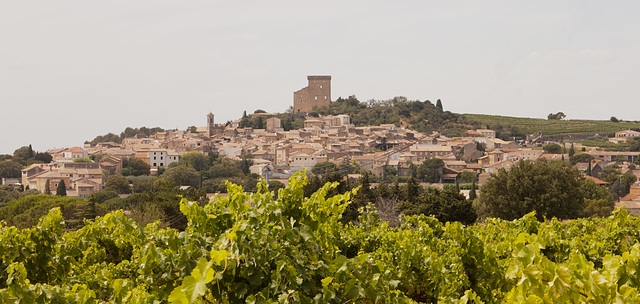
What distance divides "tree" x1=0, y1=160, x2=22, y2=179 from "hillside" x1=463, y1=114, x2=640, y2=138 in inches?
2577

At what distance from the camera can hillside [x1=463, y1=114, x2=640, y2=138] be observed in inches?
3209

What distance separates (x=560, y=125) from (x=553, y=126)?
6.04 ft

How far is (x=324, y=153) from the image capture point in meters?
60.5

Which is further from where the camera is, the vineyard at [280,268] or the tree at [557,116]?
the tree at [557,116]

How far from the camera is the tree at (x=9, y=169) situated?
52.7m

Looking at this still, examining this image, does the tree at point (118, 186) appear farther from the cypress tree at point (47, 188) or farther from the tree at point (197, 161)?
the tree at point (197, 161)

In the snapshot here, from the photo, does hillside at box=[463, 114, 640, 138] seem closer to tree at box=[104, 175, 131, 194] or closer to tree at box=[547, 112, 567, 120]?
tree at box=[547, 112, 567, 120]

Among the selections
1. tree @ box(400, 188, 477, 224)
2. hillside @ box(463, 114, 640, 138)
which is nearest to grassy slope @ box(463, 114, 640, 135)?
hillside @ box(463, 114, 640, 138)

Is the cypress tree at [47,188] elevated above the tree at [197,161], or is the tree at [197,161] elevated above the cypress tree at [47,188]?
the tree at [197,161]

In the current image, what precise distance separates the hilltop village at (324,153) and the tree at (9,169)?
0.61 metres

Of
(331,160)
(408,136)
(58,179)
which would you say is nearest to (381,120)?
(408,136)

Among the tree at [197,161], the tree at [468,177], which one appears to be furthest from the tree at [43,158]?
the tree at [468,177]

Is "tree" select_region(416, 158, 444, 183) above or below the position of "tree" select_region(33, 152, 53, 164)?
below

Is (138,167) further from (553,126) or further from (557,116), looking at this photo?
(557,116)
